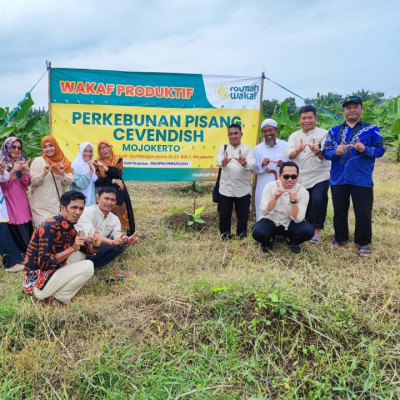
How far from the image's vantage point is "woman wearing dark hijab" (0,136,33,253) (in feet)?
12.1

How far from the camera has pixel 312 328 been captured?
255cm

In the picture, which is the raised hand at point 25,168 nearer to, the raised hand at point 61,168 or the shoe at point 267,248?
the raised hand at point 61,168

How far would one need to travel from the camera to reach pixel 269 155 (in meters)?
4.50

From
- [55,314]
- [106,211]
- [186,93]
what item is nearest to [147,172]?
[186,93]

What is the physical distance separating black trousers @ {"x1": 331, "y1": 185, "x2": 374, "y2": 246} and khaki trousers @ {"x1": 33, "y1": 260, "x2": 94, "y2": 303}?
2853 mm

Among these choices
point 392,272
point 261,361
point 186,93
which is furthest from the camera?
point 186,93

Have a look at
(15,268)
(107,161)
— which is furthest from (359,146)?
(15,268)

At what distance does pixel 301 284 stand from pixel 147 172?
2.93 metres

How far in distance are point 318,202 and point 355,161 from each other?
0.66 m

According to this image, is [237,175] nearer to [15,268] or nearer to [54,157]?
[54,157]

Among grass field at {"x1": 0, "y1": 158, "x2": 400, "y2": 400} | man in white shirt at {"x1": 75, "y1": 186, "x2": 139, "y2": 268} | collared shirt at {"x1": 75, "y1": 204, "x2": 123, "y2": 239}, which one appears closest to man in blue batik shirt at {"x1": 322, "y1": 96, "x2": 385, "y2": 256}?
grass field at {"x1": 0, "y1": 158, "x2": 400, "y2": 400}

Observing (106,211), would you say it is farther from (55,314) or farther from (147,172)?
(147,172)

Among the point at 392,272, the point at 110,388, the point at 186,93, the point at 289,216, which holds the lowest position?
the point at 110,388

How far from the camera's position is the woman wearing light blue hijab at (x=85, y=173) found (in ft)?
13.5
